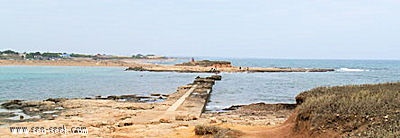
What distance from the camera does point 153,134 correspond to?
14516 millimetres

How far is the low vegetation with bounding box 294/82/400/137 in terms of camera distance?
8867 mm

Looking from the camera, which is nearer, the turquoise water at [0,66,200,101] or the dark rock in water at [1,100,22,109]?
the dark rock in water at [1,100,22,109]

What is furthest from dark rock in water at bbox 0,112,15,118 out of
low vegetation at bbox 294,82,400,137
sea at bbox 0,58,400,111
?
low vegetation at bbox 294,82,400,137

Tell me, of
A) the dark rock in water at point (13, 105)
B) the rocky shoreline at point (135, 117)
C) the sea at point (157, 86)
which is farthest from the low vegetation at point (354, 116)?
the dark rock in water at point (13, 105)

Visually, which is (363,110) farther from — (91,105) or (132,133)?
(91,105)

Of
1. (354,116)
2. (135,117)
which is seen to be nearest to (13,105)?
(135,117)

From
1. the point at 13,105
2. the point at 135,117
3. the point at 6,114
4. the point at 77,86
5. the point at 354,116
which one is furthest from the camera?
the point at 77,86

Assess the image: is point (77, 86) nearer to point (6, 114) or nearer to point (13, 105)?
point (13, 105)

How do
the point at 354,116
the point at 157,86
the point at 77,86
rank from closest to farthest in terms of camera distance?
the point at 354,116
the point at 77,86
the point at 157,86

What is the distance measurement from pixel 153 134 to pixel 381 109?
7339 mm

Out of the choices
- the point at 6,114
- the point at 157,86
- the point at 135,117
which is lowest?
the point at 157,86

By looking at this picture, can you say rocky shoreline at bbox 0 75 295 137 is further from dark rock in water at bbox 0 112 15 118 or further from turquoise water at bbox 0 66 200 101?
turquoise water at bbox 0 66 200 101

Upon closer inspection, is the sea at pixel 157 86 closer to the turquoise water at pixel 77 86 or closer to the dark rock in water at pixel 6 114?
the turquoise water at pixel 77 86

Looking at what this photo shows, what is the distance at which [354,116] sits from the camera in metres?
9.82
